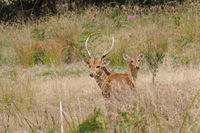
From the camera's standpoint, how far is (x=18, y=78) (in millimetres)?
6434

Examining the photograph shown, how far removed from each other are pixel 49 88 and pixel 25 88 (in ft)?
2.35

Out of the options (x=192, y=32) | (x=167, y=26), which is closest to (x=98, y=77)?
(x=192, y=32)

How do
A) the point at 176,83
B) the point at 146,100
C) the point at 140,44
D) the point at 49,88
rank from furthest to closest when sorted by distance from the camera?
1. the point at 140,44
2. the point at 49,88
3. the point at 176,83
4. the point at 146,100

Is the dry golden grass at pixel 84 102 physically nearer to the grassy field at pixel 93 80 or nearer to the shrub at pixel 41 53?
the grassy field at pixel 93 80

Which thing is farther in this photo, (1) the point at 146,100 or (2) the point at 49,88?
(2) the point at 49,88

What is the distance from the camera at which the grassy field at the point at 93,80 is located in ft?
12.1

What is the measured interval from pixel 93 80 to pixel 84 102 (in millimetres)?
2147

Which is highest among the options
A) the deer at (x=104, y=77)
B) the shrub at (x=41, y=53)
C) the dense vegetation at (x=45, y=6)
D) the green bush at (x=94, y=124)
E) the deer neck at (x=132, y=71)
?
the green bush at (x=94, y=124)

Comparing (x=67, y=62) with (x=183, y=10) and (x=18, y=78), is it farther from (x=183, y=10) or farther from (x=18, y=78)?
(x=183, y=10)

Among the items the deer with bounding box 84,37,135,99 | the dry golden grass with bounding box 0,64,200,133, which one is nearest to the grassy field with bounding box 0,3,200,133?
the dry golden grass with bounding box 0,64,200,133

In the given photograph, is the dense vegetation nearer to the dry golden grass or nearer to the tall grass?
the tall grass

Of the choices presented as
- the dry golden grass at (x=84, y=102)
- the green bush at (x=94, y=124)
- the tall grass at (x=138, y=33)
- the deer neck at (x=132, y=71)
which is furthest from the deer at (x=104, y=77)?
the tall grass at (x=138, y=33)

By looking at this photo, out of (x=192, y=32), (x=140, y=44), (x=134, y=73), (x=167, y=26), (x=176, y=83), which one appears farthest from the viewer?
(x=167, y=26)

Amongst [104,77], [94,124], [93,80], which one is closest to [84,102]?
[104,77]
